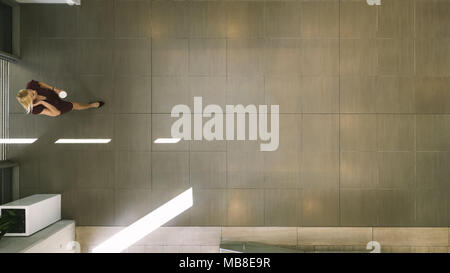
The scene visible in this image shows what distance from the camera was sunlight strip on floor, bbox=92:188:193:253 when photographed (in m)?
3.46

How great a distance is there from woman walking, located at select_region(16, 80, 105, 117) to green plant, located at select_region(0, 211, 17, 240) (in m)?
1.23

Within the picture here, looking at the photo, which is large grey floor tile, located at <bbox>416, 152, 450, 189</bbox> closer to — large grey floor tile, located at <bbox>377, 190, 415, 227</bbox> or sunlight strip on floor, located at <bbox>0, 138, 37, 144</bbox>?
large grey floor tile, located at <bbox>377, 190, 415, 227</bbox>

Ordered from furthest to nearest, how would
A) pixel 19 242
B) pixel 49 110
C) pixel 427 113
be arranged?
pixel 427 113 → pixel 49 110 → pixel 19 242

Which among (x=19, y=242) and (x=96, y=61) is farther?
(x=96, y=61)

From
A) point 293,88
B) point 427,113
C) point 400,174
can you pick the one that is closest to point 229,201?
point 293,88

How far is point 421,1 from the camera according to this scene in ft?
11.4

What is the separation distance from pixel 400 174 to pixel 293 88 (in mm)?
1942

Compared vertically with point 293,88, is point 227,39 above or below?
above

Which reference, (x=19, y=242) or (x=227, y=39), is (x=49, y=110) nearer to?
(x=19, y=242)

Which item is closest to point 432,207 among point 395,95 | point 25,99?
point 395,95

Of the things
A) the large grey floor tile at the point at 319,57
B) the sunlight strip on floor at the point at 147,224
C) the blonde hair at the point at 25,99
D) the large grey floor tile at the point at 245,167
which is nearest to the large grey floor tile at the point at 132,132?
the sunlight strip on floor at the point at 147,224

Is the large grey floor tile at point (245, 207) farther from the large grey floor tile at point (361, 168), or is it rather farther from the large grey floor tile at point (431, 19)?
the large grey floor tile at point (431, 19)

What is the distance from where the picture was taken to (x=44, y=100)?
10.3 feet

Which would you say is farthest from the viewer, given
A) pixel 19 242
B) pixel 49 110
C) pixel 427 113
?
pixel 427 113
